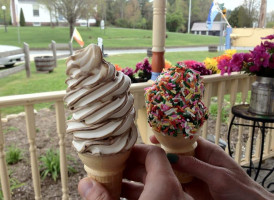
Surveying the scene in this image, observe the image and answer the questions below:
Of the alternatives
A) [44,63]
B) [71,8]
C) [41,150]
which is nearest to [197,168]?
[41,150]

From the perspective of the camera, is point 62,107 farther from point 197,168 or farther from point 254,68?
point 254,68

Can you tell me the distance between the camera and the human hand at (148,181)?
0.59 metres

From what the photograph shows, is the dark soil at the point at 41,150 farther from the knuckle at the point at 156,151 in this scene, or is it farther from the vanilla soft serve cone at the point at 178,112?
the knuckle at the point at 156,151

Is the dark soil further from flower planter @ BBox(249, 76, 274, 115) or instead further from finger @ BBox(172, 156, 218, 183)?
finger @ BBox(172, 156, 218, 183)

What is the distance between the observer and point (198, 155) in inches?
37.0

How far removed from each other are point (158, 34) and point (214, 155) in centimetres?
131

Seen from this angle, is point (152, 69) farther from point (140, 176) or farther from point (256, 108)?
point (140, 176)

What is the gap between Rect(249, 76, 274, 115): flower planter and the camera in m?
1.91

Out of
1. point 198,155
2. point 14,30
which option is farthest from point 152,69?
point 14,30

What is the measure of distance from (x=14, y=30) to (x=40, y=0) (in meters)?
2.38

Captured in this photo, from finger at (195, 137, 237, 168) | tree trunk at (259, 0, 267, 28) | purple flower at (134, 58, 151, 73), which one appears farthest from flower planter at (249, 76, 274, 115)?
tree trunk at (259, 0, 267, 28)

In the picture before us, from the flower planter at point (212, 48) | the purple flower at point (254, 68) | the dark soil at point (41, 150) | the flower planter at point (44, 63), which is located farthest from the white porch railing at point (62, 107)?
the flower planter at point (212, 48)

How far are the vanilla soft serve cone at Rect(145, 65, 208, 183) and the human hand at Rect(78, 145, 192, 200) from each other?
13 centimetres

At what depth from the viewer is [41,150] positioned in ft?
10.1
